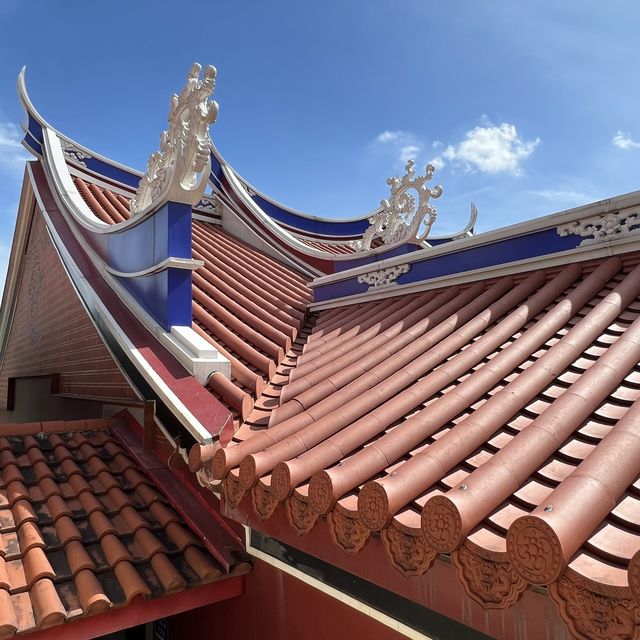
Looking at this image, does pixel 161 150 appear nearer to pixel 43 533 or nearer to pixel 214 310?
pixel 214 310

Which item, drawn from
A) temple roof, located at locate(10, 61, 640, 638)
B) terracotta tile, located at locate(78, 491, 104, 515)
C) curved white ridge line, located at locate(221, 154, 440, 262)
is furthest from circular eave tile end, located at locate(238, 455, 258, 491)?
curved white ridge line, located at locate(221, 154, 440, 262)

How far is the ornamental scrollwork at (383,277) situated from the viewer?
4.26m

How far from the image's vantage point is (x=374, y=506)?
1.66 metres

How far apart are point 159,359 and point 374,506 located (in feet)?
7.66

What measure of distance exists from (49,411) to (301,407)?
6.24 m

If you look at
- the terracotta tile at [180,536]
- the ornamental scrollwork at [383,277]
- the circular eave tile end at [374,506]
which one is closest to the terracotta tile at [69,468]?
the terracotta tile at [180,536]

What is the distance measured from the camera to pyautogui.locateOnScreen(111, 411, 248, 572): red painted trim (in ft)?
8.96

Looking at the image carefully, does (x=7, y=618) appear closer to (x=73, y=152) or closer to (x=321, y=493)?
(x=321, y=493)

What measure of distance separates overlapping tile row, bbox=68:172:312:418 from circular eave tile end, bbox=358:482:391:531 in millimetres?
1447

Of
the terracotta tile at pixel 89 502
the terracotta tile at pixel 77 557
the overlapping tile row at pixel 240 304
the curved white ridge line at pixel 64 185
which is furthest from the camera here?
the curved white ridge line at pixel 64 185

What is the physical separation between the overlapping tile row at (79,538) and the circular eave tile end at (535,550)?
1.78 m

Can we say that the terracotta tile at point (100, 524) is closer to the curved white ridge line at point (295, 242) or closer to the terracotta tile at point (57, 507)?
the terracotta tile at point (57, 507)

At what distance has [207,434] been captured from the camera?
2746 mm

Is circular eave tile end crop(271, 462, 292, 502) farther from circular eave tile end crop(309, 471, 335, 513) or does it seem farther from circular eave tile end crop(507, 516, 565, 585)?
circular eave tile end crop(507, 516, 565, 585)
